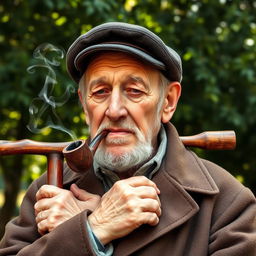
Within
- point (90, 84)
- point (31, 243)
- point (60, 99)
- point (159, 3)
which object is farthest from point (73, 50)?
point (159, 3)

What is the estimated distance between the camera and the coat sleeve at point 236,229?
2.81m

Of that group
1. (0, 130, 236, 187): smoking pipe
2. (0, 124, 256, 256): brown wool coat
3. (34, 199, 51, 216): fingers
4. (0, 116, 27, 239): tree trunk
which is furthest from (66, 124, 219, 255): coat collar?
(0, 116, 27, 239): tree trunk

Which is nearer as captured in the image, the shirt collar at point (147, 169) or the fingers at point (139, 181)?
the fingers at point (139, 181)

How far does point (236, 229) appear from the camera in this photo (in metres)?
2.87

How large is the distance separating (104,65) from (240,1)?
369 cm

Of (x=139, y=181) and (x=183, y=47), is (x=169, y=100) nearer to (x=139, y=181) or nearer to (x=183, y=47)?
(x=139, y=181)

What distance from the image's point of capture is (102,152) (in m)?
3.10

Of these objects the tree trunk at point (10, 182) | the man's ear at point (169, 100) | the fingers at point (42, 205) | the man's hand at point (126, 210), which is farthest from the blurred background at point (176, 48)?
the man's hand at point (126, 210)

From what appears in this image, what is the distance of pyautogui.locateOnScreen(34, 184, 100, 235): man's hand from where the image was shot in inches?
115

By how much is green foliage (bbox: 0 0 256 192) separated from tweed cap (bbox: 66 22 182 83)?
2.69 m

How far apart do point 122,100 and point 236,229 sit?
0.81 m

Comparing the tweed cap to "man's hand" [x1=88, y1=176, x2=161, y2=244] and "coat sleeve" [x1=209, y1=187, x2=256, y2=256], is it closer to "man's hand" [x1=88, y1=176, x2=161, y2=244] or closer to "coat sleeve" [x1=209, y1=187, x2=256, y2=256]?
"man's hand" [x1=88, y1=176, x2=161, y2=244]

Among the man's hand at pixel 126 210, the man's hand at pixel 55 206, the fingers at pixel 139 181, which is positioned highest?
the fingers at pixel 139 181

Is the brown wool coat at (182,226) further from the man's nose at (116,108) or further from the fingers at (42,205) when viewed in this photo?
the man's nose at (116,108)
